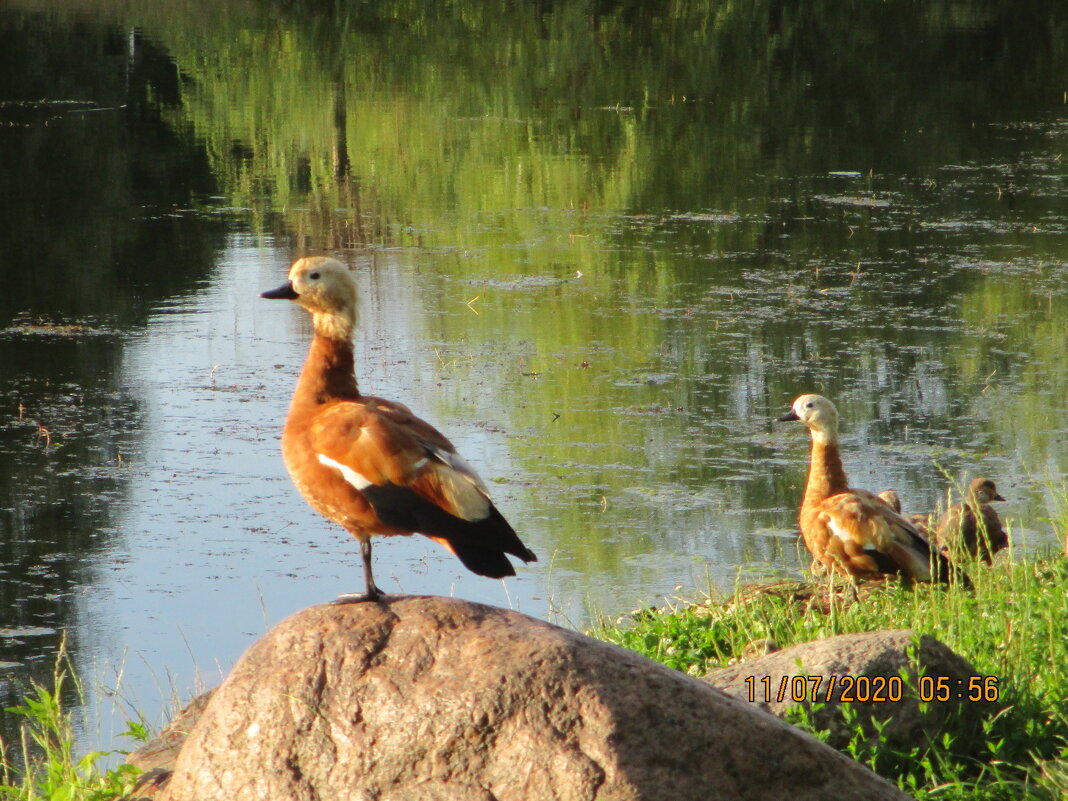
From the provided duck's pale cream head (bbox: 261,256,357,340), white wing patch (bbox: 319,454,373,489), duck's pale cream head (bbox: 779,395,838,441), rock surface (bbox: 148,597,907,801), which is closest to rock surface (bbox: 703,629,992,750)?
rock surface (bbox: 148,597,907,801)

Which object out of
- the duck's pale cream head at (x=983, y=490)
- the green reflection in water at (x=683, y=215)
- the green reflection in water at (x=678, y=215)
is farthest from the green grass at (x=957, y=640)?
the green reflection in water at (x=678, y=215)

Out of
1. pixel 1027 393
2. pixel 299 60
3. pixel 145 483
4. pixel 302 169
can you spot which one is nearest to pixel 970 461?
pixel 1027 393

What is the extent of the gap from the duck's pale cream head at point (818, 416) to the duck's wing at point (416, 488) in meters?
3.35

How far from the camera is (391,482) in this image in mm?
3721

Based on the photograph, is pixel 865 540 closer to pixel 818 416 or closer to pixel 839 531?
pixel 839 531

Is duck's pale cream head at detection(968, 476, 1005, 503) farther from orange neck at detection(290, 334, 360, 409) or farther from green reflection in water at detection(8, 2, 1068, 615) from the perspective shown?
orange neck at detection(290, 334, 360, 409)

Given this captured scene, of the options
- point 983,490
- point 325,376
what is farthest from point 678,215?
point 325,376

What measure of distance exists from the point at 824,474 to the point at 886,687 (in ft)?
8.44

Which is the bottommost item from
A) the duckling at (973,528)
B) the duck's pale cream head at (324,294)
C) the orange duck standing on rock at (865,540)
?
the duckling at (973,528)

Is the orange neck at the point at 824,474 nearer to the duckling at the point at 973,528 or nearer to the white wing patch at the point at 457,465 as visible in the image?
the duckling at the point at 973,528

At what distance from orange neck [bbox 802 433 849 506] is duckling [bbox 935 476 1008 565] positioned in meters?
0.57

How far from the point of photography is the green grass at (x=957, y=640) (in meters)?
4.14

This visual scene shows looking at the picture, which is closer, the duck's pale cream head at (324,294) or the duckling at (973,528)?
the duck's pale cream head at (324,294)

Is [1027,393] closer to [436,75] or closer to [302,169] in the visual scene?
[302,169]
